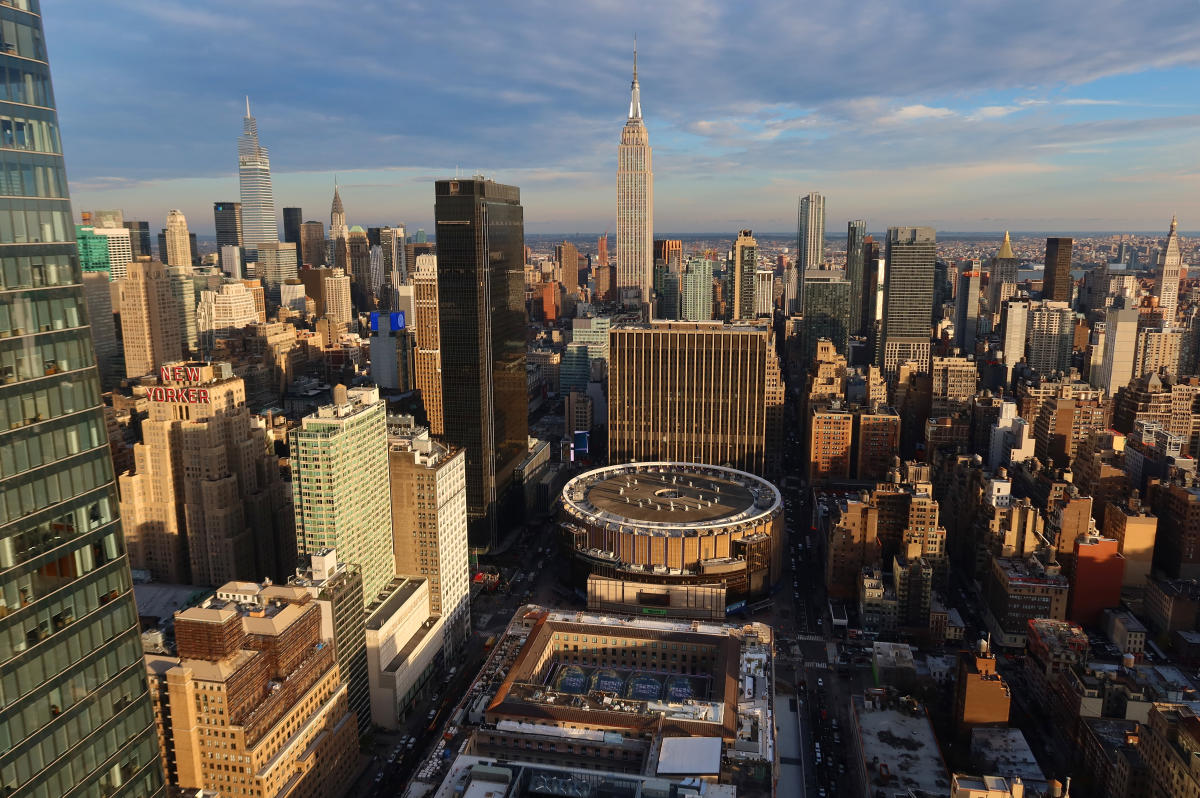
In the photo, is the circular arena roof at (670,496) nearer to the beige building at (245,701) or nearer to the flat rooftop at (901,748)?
the flat rooftop at (901,748)

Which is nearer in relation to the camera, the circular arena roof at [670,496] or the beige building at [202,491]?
the beige building at [202,491]

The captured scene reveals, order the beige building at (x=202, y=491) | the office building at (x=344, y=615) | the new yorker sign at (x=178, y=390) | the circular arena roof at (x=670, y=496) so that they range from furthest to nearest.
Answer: the circular arena roof at (x=670, y=496) < the new yorker sign at (x=178, y=390) < the beige building at (x=202, y=491) < the office building at (x=344, y=615)

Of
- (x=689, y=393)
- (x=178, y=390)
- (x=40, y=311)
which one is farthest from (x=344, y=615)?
(x=689, y=393)

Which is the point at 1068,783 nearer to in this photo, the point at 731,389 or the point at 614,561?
the point at 614,561

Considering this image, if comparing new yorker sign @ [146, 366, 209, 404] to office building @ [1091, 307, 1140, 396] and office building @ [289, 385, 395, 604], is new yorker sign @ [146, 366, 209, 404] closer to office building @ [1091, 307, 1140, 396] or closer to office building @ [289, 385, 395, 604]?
office building @ [289, 385, 395, 604]

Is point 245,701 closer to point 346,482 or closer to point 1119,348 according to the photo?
point 346,482

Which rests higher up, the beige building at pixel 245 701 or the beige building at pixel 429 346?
the beige building at pixel 429 346

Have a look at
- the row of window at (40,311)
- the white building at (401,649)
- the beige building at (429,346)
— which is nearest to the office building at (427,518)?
the white building at (401,649)
